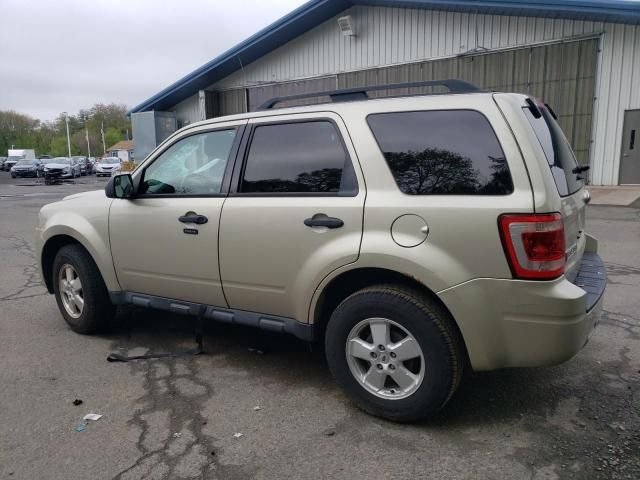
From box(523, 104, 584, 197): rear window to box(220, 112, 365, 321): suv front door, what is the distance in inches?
40.1

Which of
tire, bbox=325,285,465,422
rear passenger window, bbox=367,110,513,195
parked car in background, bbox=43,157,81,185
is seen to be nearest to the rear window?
rear passenger window, bbox=367,110,513,195

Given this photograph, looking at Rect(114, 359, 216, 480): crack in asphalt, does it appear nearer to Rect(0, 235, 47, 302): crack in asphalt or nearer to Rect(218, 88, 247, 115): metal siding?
Rect(0, 235, 47, 302): crack in asphalt

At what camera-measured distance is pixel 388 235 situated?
9.61 feet

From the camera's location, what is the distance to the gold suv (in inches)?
105

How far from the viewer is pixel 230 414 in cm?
321

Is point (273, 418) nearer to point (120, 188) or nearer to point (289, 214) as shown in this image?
point (289, 214)

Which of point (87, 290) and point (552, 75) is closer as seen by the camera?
point (87, 290)

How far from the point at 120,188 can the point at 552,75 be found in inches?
606

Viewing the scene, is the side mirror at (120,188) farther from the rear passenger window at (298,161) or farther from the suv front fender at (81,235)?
the rear passenger window at (298,161)

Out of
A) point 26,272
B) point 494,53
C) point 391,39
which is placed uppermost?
point 391,39

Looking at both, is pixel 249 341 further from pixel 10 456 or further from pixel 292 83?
pixel 292 83

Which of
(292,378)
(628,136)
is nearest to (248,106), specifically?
(628,136)

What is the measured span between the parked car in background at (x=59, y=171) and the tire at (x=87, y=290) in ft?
99.6

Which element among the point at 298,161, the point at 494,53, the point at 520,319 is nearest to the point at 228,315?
the point at 298,161
